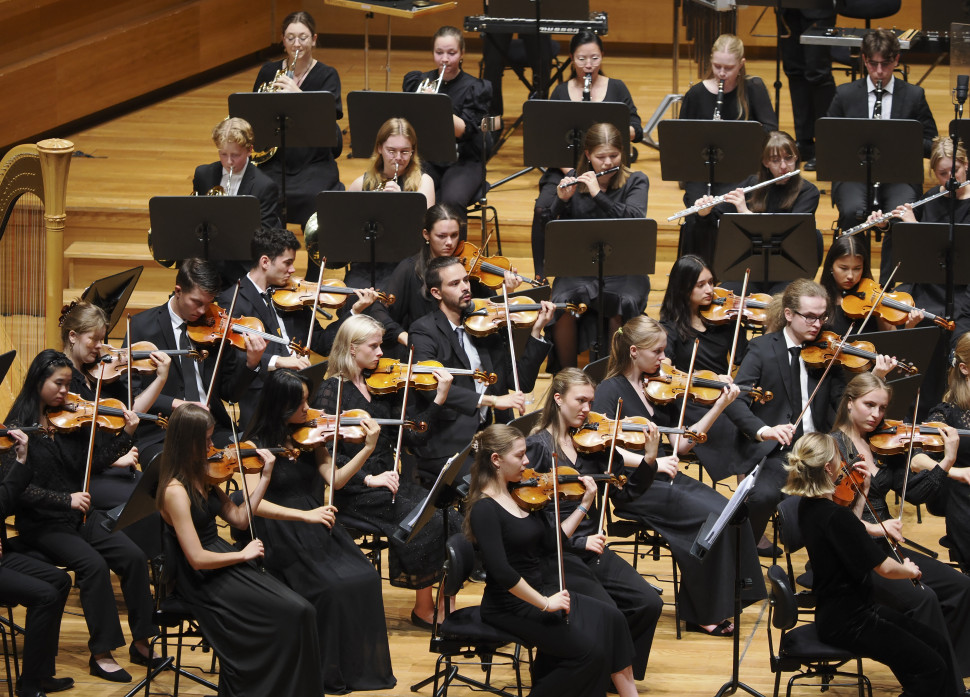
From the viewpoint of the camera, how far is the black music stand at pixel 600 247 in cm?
532

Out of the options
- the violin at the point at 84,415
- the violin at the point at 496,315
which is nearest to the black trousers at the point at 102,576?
the violin at the point at 84,415

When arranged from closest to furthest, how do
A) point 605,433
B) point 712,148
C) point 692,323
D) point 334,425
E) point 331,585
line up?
point 331,585 < point 334,425 < point 605,433 < point 692,323 < point 712,148

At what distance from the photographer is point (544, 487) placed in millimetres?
4230

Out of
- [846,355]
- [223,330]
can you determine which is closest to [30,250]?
[223,330]

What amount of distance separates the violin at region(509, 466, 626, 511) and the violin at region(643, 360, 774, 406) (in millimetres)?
610

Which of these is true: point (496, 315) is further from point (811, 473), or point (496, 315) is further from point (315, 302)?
point (811, 473)

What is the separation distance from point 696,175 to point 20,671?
335cm

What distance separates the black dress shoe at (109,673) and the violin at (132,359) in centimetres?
98

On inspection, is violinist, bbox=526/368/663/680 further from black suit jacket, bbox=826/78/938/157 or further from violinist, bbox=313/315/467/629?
black suit jacket, bbox=826/78/938/157

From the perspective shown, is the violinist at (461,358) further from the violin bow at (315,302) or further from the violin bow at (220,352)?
the violin bow at (220,352)

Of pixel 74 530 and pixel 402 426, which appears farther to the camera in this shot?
pixel 402 426

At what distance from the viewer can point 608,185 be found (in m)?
5.97

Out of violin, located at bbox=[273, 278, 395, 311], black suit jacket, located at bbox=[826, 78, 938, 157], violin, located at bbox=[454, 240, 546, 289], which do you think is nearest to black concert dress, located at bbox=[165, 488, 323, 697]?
violin, located at bbox=[273, 278, 395, 311]

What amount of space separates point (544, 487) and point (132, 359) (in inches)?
65.1
